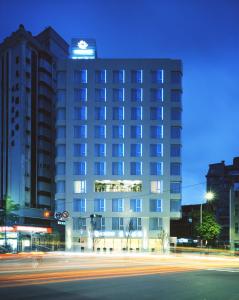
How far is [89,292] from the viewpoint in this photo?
1931 cm

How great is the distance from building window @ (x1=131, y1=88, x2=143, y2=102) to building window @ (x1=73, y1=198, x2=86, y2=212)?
21392mm

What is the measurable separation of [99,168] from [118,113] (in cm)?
1104

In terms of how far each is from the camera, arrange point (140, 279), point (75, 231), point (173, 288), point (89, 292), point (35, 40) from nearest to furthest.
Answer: point (89, 292), point (173, 288), point (140, 279), point (75, 231), point (35, 40)

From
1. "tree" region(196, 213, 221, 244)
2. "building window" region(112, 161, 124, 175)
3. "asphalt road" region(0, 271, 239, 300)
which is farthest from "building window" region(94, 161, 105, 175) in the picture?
"asphalt road" region(0, 271, 239, 300)

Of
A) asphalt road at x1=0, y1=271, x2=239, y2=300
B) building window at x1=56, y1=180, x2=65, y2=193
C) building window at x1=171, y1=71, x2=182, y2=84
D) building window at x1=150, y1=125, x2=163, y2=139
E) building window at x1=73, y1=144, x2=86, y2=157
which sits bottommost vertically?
asphalt road at x1=0, y1=271, x2=239, y2=300

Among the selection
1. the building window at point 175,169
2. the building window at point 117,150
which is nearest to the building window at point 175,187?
the building window at point 175,169

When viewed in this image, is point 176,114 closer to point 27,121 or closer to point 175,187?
point 175,187

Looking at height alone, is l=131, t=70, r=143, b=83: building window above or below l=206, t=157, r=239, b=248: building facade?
above

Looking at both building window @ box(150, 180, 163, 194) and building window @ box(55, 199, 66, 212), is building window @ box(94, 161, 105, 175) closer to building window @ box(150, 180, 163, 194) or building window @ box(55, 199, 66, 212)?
building window @ box(55, 199, 66, 212)

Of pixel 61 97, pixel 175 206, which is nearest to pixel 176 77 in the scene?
pixel 61 97

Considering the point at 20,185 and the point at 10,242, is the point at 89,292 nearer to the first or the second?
the point at 10,242

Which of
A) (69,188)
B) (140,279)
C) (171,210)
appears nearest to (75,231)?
(69,188)

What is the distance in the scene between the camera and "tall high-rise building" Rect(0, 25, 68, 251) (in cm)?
10850

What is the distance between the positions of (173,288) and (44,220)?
83708 mm
